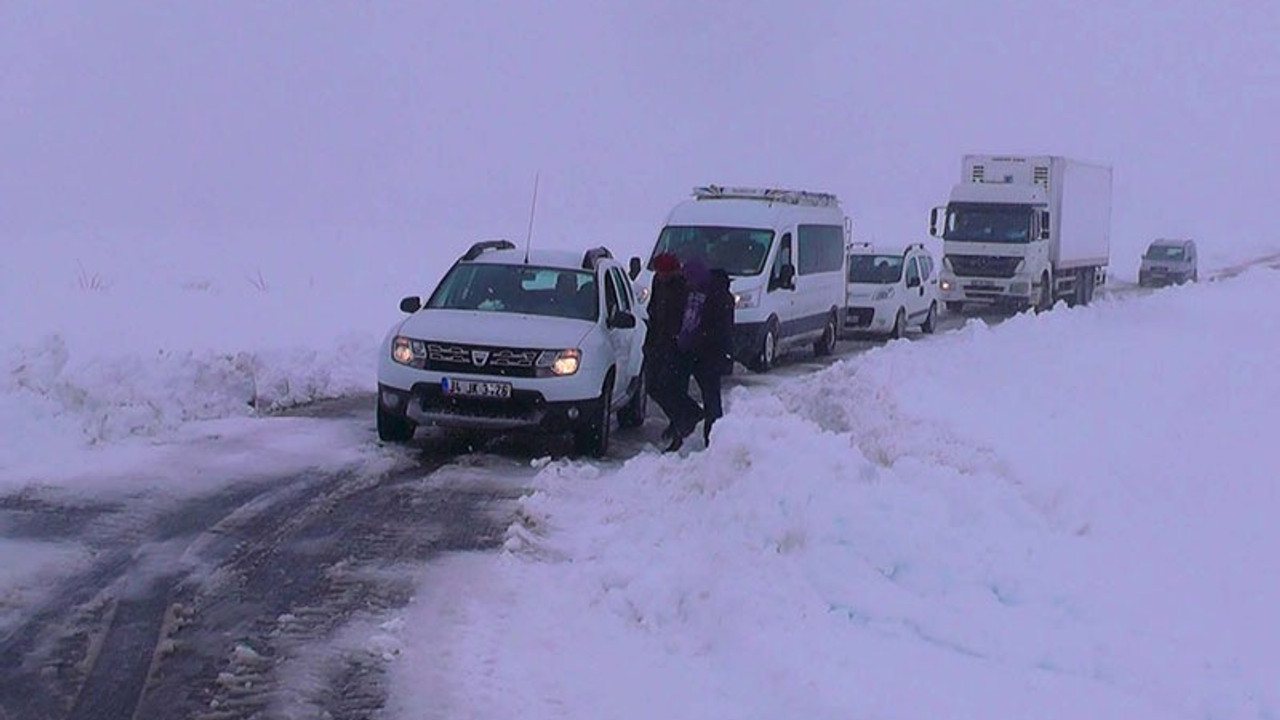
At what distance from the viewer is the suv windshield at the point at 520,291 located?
1290 cm

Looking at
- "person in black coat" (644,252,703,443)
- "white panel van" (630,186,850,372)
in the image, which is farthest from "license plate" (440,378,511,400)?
"white panel van" (630,186,850,372)

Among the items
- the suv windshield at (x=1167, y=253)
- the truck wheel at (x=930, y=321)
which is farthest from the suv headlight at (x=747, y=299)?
the suv windshield at (x=1167, y=253)

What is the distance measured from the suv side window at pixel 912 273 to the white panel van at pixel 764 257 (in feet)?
13.3

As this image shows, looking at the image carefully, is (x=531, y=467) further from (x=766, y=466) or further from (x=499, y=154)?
(x=499, y=154)

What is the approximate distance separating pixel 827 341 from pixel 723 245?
3.06 m

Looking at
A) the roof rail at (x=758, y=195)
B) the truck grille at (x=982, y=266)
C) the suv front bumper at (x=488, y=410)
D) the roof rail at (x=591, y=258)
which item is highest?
the roof rail at (x=758, y=195)

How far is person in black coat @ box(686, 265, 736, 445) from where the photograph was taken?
1185 centimetres

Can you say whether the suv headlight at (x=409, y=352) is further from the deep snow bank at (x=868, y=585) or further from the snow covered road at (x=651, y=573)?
the deep snow bank at (x=868, y=585)

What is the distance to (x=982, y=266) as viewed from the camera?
31.3 meters

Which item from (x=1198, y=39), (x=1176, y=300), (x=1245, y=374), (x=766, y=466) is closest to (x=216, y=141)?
(x=1176, y=300)

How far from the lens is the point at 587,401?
11.9 meters

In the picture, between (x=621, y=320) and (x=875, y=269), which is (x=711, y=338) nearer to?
(x=621, y=320)

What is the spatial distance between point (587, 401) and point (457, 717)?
6.30 m

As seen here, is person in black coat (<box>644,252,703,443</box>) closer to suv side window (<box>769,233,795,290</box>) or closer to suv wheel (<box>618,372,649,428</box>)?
suv wheel (<box>618,372,649,428</box>)
